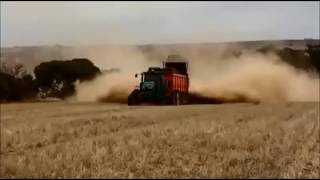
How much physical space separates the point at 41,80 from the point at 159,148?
11854 mm

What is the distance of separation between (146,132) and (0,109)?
953 centimetres

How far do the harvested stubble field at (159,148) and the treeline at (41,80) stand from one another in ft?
4.33

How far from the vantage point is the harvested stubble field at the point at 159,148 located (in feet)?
32.0

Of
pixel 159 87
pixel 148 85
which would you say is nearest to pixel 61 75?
pixel 148 85

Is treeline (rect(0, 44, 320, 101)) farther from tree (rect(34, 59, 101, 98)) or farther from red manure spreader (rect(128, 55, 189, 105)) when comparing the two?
red manure spreader (rect(128, 55, 189, 105))

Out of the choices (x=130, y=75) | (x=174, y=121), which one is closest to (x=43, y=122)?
(x=174, y=121)

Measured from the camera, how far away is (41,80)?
23.0 meters

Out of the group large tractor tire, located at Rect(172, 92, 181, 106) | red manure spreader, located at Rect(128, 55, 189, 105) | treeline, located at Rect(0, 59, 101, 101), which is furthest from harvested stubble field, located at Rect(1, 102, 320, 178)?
large tractor tire, located at Rect(172, 92, 181, 106)

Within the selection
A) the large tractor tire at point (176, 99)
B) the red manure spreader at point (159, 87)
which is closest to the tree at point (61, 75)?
the red manure spreader at point (159, 87)

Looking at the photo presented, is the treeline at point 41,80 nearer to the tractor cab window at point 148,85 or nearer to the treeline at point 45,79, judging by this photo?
the treeline at point 45,79

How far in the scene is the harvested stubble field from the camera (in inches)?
384

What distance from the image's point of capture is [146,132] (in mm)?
14664

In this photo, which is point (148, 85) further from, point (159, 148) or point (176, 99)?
point (159, 148)

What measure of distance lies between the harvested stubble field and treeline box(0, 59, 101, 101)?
1319 millimetres
